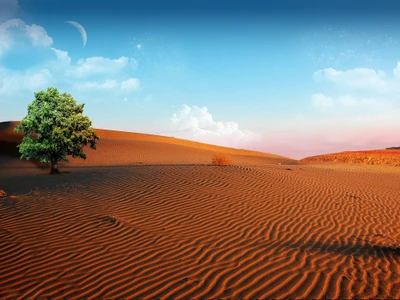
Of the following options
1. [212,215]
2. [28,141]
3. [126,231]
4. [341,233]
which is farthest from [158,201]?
[28,141]

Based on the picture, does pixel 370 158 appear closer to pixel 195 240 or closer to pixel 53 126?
pixel 53 126

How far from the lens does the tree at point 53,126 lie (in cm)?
1769

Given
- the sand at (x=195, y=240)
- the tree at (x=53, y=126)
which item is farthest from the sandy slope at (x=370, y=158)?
the tree at (x=53, y=126)

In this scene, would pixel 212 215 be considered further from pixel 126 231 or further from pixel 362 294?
pixel 362 294

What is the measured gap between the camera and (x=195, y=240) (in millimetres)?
7438

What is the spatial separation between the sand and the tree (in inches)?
151

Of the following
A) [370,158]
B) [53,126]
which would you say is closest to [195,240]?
[53,126]

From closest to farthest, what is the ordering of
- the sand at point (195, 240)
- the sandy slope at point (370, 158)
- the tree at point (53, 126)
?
the sand at point (195, 240) → the tree at point (53, 126) → the sandy slope at point (370, 158)

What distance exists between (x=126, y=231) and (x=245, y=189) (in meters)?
6.48

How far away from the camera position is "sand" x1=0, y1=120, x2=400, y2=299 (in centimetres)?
525

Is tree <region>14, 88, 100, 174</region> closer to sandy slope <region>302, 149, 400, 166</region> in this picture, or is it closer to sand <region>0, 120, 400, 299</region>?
sand <region>0, 120, 400, 299</region>

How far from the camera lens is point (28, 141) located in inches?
716

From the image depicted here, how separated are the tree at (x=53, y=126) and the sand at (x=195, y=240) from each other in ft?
12.6

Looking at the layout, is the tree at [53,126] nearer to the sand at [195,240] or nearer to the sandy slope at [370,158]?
the sand at [195,240]
